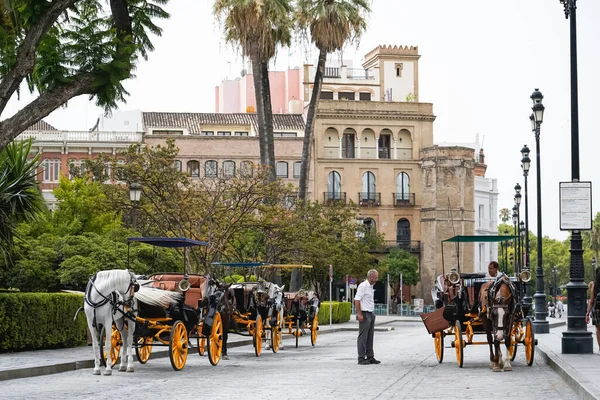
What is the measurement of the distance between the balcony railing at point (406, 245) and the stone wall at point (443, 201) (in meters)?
0.49

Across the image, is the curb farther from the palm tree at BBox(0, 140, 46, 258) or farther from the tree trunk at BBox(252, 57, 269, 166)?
the tree trunk at BBox(252, 57, 269, 166)

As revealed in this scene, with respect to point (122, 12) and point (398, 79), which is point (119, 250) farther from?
point (398, 79)

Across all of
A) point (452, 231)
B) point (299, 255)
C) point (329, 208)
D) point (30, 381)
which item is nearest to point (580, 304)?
point (30, 381)

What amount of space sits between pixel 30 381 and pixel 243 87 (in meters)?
89.6

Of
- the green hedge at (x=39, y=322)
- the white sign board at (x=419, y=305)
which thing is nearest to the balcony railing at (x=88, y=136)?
the white sign board at (x=419, y=305)

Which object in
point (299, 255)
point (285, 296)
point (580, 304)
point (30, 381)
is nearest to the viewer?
point (30, 381)

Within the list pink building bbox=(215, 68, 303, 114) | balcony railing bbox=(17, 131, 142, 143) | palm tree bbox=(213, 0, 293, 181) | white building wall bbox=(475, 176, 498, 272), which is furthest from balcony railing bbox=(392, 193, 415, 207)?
palm tree bbox=(213, 0, 293, 181)

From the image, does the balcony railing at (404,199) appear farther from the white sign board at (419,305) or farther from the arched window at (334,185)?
the white sign board at (419,305)

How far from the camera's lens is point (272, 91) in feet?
358

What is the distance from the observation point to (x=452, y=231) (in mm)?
94188

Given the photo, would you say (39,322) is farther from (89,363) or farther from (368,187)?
(368,187)

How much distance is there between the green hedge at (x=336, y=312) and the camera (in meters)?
53.0

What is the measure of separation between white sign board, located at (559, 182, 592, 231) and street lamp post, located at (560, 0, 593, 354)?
1.04 feet

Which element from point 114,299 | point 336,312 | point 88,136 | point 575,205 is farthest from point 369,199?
point 114,299
